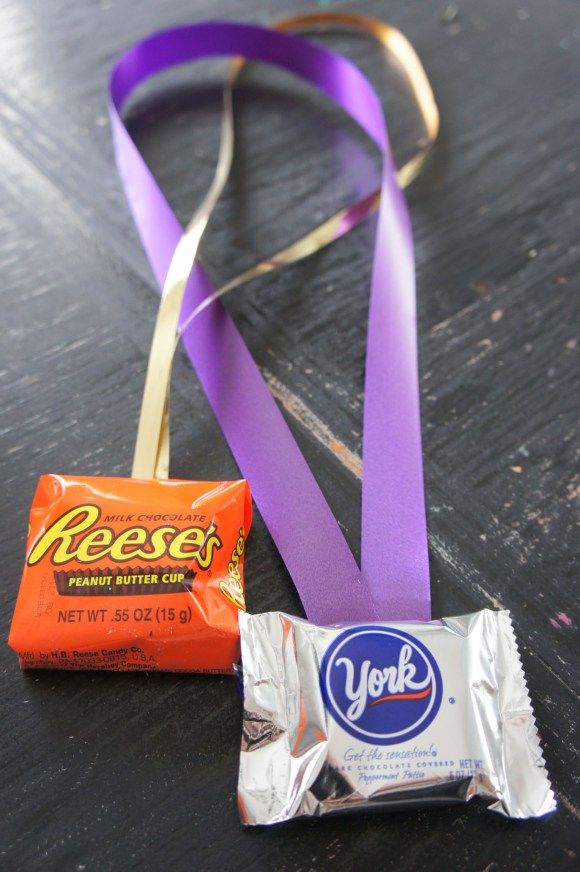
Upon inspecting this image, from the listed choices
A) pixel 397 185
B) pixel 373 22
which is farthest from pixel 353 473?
pixel 373 22

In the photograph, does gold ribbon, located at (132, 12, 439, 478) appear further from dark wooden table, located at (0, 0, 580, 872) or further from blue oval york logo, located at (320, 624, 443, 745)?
blue oval york logo, located at (320, 624, 443, 745)

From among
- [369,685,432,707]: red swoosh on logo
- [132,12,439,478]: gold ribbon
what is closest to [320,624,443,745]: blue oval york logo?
[369,685,432,707]: red swoosh on logo

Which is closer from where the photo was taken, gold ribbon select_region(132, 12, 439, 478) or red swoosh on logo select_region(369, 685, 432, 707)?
red swoosh on logo select_region(369, 685, 432, 707)

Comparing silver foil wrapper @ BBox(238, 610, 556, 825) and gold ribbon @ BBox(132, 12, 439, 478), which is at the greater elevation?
gold ribbon @ BBox(132, 12, 439, 478)

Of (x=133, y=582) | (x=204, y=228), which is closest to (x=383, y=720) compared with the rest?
(x=133, y=582)

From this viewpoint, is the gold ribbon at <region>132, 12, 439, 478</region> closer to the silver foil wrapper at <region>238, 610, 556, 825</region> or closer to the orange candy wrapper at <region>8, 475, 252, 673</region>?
the orange candy wrapper at <region>8, 475, 252, 673</region>

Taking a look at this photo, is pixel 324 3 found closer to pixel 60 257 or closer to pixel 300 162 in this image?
pixel 300 162

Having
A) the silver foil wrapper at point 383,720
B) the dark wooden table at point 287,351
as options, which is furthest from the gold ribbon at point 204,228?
the silver foil wrapper at point 383,720
